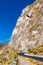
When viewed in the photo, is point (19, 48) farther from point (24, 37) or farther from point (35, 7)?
point (35, 7)

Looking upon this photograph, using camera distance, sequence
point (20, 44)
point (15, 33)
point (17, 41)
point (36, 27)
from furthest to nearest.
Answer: point (15, 33)
point (17, 41)
point (20, 44)
point (36, 27)

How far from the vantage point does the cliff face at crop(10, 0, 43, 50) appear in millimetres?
134250

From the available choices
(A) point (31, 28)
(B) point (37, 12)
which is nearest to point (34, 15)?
(B) point (37, 12)

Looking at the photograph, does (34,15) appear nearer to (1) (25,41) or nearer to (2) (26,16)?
(2) (26,16)

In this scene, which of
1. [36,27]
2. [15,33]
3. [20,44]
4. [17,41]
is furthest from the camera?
[15,33]

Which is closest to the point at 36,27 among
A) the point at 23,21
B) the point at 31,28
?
the point at 31,28

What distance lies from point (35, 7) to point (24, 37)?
27.1 m

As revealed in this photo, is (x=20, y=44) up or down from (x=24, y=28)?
down

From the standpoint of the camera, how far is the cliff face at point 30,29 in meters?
134

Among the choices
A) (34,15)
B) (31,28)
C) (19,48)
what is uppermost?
(34,15)

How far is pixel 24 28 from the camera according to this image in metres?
159

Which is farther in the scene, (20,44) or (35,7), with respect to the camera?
(35,7)

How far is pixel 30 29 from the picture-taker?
488 ft

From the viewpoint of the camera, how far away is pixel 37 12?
15500 centimetres
